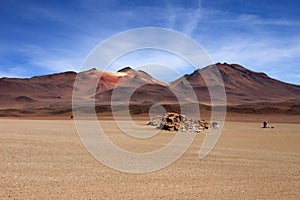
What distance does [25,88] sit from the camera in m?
176

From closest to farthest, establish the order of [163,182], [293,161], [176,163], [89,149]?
1. [163,182]
2. [176,163]
3. [293,161]
4. [89,149]

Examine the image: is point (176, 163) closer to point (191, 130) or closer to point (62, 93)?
point (191, 130)

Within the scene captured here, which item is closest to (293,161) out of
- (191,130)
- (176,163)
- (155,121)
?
(176,163)

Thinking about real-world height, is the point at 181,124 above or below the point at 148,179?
above

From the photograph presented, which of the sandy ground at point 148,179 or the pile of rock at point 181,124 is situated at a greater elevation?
the pile of rock at point 181,124

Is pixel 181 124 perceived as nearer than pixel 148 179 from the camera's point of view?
No

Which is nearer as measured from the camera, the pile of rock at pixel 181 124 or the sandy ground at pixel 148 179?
the sandy ground at pixel 148 179

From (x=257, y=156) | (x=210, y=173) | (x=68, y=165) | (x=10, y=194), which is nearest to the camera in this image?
(x=10, y=194)

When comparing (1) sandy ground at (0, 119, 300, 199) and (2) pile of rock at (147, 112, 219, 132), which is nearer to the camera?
(1) sandy ground at (0, 119, 300, 199)

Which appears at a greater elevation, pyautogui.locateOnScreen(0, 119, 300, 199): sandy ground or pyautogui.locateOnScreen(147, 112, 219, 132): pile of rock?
pyautogui.locateOnScreen(147, 112, 219, 132): pile of rock

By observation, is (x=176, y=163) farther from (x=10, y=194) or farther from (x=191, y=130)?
(x=191, y=130)

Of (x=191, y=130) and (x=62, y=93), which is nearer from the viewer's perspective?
(x=191, y=130)

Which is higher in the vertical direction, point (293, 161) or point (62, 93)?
point (62, 93)

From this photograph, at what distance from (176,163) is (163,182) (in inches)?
132
